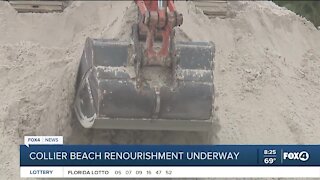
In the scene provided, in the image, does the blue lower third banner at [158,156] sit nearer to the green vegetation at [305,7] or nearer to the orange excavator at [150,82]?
the orange excavator at [150,82]

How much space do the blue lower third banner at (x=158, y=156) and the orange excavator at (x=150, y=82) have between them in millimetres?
197

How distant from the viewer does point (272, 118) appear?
6.74m

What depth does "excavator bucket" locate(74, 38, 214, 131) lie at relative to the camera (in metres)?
5.26

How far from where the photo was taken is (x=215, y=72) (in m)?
7.11

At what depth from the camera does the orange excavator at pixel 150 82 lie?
526 cm

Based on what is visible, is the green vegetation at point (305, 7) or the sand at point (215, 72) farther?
the green vegetation at point (305, 7)

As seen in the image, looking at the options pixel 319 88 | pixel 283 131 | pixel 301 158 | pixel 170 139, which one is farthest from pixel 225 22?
pixel 301 158

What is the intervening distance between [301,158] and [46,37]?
3500 mm

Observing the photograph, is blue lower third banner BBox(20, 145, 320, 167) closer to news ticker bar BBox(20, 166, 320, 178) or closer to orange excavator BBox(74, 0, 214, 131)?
news ticker bar BBox(20, 166, 320, 178)

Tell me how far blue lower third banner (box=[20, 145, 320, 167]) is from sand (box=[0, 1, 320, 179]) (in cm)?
48

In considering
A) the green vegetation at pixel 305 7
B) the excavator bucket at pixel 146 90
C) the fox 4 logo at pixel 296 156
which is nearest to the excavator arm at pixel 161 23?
the excavator bucket at pixel 146 90

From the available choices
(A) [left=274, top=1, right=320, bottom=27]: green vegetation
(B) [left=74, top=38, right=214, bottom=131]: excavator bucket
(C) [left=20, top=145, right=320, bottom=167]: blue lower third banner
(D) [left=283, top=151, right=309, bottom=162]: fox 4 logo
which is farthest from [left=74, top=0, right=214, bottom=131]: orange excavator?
(A) [left=274, top=1, right=320, bottom=27]: green vegetation

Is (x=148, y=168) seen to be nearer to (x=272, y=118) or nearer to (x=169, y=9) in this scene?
(x=169, y=9)

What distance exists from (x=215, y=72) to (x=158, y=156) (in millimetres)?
2046
